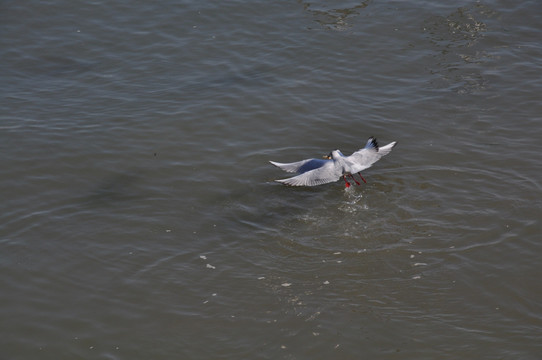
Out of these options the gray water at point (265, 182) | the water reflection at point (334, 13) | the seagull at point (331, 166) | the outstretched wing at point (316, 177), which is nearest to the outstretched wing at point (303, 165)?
the seagull at point (331, 166)

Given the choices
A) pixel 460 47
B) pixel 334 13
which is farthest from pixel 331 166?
pixel 334 13

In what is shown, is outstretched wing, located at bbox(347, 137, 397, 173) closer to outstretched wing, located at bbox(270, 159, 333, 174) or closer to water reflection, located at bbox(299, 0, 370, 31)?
outstretched wing, located at bbox(270, 159, 333, 174)

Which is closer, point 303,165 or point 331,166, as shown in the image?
point 331,166

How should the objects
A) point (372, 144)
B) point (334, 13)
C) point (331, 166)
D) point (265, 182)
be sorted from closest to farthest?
point (331, 166), point (372, 144), point (265, 182), point (334, 13)

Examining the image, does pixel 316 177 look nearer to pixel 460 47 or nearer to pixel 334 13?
pixel 460 47

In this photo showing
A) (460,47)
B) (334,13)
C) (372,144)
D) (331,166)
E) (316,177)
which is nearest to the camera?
(316,177)

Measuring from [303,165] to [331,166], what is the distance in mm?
475

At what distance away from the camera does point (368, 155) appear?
34.5 ft

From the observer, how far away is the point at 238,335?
791cm

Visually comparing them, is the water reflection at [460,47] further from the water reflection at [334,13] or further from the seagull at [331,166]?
the seagull at [331,166]

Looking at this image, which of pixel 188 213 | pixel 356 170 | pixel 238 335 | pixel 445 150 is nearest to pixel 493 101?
pixel 445 150

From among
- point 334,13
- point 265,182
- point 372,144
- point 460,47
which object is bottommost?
point 265,182

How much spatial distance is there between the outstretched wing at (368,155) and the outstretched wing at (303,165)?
1.36 feet

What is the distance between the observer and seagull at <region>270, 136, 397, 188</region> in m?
10.2
